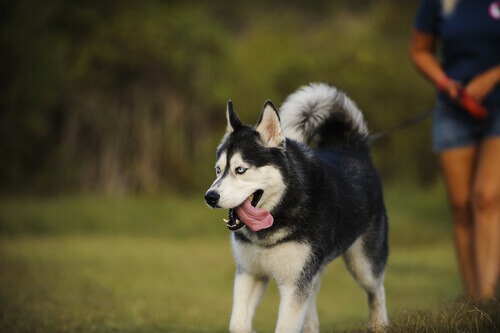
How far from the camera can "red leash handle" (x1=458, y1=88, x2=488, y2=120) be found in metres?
5.55

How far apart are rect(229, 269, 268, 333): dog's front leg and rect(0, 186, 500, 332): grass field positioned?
787mm

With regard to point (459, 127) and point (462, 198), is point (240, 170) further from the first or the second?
point (462, 198)

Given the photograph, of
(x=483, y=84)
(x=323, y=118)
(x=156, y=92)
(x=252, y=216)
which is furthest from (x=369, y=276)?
Answer: (x=156, y=92)

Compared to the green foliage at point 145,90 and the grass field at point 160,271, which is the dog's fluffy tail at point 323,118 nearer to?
the grass field at point 160,271

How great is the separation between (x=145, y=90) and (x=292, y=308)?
48.0 feet

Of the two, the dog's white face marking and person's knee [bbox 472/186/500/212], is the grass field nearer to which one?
person's knee [bbox 472/186/500/212]

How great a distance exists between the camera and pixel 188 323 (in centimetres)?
677

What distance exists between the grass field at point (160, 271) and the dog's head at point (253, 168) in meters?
1.02

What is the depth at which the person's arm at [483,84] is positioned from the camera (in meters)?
5.64

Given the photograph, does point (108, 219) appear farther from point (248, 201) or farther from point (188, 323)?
point (248, 201)

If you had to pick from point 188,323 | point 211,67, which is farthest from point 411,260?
point 211,67

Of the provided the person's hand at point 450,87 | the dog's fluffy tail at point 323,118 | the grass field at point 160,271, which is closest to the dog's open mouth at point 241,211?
the dog's fluffy tail at point 323,118

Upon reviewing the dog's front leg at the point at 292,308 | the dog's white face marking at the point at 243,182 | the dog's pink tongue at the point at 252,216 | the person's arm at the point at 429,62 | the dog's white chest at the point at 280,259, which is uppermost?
the person's arm at the point at 429,62

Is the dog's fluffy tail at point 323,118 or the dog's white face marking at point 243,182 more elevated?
the dog's fluffy tail at point 323,118
